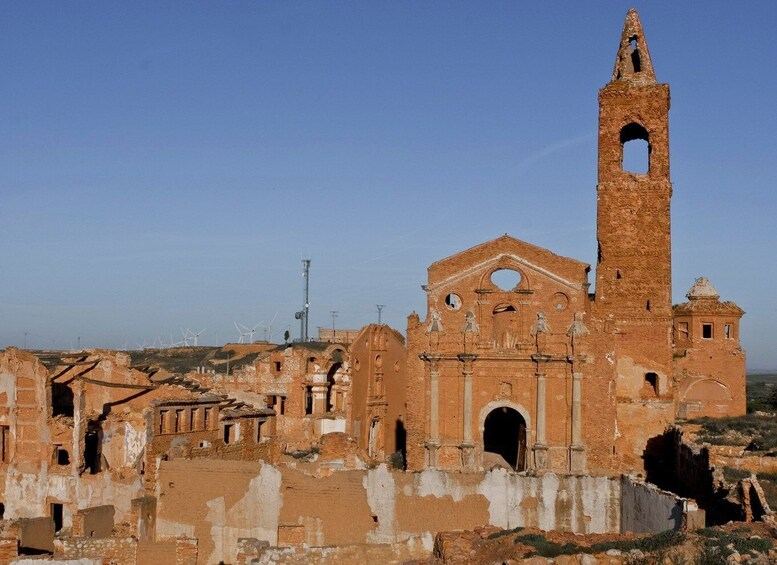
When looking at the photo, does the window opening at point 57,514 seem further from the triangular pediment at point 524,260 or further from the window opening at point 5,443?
the triangular pediment at point 524,260

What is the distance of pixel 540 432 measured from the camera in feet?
121

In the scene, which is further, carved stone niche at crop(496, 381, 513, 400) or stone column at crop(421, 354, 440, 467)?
carved stone niche at crop(496, 381, 513, 400)

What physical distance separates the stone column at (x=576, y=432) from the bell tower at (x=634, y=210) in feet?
15.6

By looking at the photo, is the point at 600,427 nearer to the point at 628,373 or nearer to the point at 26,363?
the point at 628,373

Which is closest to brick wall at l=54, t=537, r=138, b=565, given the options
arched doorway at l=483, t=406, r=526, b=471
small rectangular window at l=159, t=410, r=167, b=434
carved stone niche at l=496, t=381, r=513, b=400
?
small rectangular window at l=159, t=410, r=167, b=434

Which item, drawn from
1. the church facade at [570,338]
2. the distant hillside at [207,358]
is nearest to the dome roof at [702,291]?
the church facade at [570,338]

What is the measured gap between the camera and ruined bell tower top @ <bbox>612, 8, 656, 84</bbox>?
1645 inches

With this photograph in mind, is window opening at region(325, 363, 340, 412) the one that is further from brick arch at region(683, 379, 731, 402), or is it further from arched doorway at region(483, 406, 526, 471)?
brick arch at region(683, 379, 731, 402)

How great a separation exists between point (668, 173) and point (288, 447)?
19.4m

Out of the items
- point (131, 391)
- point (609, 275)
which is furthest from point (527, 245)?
point (131, 391)

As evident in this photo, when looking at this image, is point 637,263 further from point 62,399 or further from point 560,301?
point 62,399

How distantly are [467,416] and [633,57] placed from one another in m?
17.2

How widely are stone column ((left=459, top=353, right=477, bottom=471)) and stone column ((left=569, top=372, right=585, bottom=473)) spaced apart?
144 inches

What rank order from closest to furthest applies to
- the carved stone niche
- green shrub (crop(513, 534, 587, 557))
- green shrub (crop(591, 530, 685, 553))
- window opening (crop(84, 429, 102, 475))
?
green shrub (crop(591, 530, 685, 553)), green shrub (crop(513, 534, 587, 557)), window opening (crop(84, 429, 102, 475)), the carved stone niche
